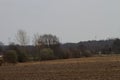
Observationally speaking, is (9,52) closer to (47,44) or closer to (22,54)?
(22,54)

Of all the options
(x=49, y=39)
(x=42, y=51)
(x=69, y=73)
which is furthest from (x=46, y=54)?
(x=69, y=73)

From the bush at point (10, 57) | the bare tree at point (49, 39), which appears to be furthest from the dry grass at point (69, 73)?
the bare tree at point (49, 39)

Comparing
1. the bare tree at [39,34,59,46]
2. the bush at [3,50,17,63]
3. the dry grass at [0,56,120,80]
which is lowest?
the dry grass at [0,56,120,80]

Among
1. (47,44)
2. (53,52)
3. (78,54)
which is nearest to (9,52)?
(53,52)

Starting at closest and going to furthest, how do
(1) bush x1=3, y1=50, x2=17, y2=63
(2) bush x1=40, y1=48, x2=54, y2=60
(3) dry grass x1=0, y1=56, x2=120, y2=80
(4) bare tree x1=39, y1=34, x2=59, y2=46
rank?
1. (3) dry grass x1=0, y1=56, x2=120, y2=80
2. (1) bush x1=3, y1=50, x2=17, y2=63
3. (2) bush x1=40, y1=48, x2=54, y2=60
4. (4) bare tree x1=39, y1=34, x2=59, y2=46

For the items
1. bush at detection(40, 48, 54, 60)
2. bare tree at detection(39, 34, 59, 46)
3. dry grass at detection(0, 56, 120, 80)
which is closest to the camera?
dry grass at detection(0, 56, 120, 80)

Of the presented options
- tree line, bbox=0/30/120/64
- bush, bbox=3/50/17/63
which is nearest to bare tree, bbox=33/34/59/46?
tree line, bbox=0/30/120/64

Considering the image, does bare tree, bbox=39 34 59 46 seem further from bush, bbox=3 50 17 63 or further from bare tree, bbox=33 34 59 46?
bush, bbox=3 50 17 63

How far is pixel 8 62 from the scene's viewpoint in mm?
76000

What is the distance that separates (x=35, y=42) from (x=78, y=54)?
19.2m

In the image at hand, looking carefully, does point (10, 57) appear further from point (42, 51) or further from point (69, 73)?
point (69, 73)

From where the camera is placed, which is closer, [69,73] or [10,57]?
[69,73]

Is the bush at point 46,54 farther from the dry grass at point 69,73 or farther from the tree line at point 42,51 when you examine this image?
the dry grass at point 69,73

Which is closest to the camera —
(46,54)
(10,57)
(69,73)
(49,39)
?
(69,73)
